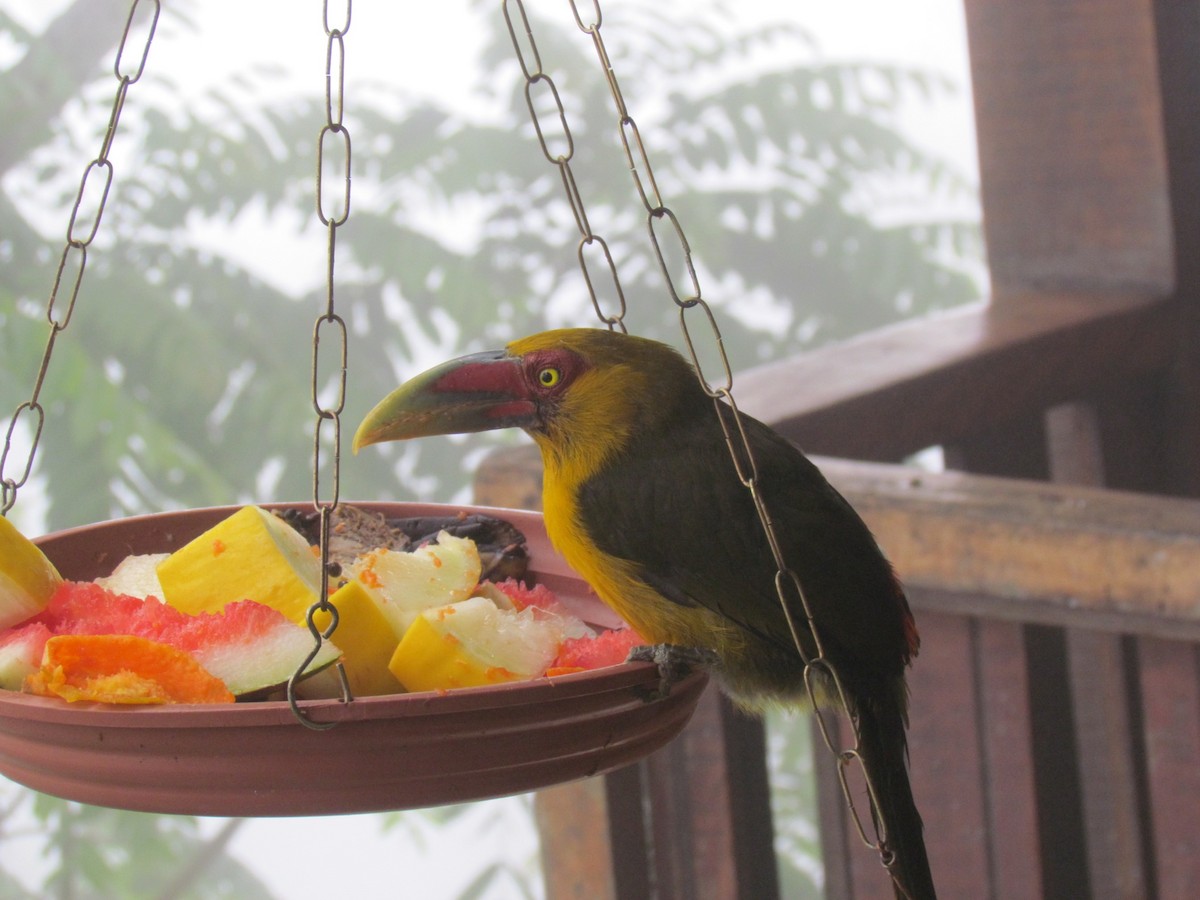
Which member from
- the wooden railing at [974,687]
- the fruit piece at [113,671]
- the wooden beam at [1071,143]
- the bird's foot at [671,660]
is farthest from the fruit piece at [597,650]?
the wooden beam at [1071,143]

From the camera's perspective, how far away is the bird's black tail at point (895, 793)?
1.23 m

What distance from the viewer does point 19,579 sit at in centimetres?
107

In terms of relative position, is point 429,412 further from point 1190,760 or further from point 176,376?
point 176,376

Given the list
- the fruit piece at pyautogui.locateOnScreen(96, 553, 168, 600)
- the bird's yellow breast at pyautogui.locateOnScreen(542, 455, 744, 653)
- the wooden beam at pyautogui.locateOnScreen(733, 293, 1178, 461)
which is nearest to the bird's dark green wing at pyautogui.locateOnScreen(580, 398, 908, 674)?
the bird's yellow breast at pyautogui.locateOnScreen(542, 455, 744, 653)

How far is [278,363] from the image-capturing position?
5344 mm

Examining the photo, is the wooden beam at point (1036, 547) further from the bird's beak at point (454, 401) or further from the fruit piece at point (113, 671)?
the fruit piece at point (113, 671)

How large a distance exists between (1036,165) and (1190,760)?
50.3 inches

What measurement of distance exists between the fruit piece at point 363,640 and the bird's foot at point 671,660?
Answer: 18 cm

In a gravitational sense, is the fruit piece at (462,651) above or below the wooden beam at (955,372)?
below

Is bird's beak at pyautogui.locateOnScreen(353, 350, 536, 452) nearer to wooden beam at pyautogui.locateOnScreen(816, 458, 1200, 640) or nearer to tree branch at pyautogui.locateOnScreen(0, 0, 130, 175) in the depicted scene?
wooden beam at pyautogui.locateOnScreen(816, 458, 1200, 640)

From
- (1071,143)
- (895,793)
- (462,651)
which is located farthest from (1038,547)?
(1071,143)

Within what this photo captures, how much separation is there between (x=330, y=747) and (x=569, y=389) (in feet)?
1.66

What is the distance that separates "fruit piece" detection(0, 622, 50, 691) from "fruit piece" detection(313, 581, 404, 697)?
207 millimetres

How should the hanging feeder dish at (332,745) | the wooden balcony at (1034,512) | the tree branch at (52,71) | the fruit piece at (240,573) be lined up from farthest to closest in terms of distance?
the tree branch at (52,71) → the wooden balcony at (1034,512) → the fruit piece at (240,573) → the hanging feeder dish at (332,745)
